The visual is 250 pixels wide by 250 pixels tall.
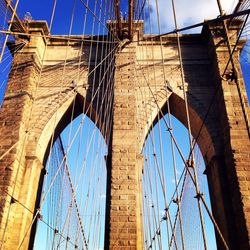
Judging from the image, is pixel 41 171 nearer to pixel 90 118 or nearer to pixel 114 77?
pixel 90 118

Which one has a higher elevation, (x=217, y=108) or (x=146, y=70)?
(x=146, y=70)

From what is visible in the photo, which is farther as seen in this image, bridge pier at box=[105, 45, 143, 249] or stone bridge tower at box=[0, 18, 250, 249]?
stone bridge tower at box=[0, 18, 250, 249]

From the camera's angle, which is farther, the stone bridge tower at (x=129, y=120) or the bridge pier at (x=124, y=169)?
the stone bridge tower at (x=129, y=120)

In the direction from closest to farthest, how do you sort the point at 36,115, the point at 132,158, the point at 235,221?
the point at 235,221 → the point at 132,158 → the point at 36,115

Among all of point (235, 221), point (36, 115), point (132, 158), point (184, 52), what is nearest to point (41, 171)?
point (36, 115)

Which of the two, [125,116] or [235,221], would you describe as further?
[125,116]

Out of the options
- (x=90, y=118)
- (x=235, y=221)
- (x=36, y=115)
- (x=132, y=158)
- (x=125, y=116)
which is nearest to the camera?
(x=235, y=221)

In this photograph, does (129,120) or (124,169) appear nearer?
(124,169)

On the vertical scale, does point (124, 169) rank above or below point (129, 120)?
below
